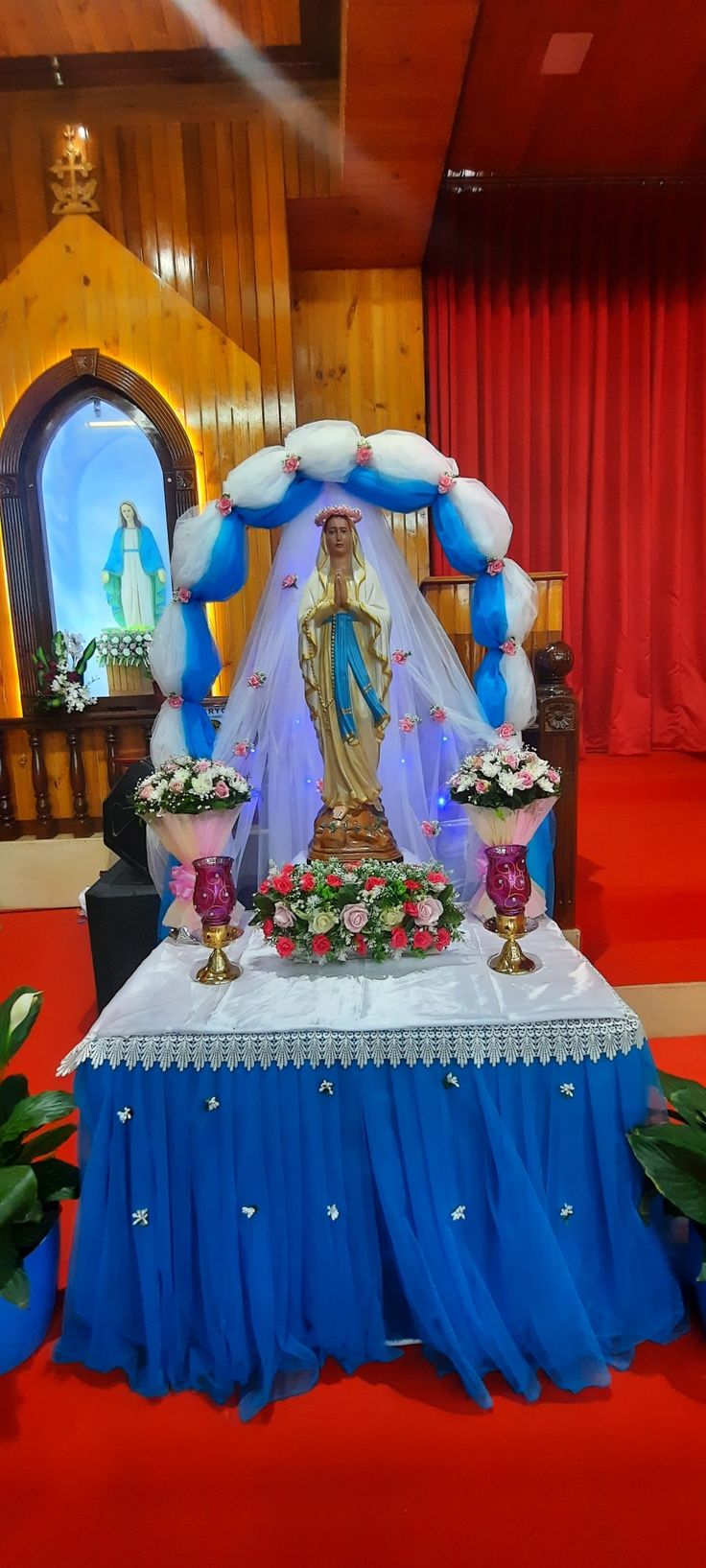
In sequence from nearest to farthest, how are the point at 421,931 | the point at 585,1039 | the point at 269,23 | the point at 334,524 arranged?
1. the point at 585,1039
2. the point at 421,931
3. the point at 334,524
4. the point at 269,23

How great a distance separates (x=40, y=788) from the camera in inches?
211

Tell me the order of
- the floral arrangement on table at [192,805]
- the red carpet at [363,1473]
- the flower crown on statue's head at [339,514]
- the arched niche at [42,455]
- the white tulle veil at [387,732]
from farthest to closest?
1. the arched niche at [42,455]
2. the white tulle veil at [387,732]
3. the flower crown on statue's head at [339,514]
4. the floral arrangement on table at [192,805]
5. the red carpet at [363,1473]

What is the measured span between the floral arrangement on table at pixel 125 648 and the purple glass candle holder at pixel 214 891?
369cm

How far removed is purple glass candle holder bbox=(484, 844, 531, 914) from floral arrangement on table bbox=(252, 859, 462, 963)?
0.56ft

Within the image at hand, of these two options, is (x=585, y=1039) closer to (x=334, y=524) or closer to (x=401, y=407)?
(x=334, y=524)

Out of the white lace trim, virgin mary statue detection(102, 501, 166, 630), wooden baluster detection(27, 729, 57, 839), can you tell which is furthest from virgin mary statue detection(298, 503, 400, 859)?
virgin mary statue detection(102, 501, 166, 630)

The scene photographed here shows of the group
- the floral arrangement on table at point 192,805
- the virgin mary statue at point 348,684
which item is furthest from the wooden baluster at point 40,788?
the virgin mary statue at point 348,684

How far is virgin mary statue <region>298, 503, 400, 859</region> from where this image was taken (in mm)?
2887

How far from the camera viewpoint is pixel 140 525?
6180 mm

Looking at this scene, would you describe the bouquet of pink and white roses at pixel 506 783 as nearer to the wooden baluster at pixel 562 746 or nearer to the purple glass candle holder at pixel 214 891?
the purple glass candle holder at pixel 214 891

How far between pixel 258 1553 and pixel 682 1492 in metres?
0.84

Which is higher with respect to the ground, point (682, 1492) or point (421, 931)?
point (421, 931)

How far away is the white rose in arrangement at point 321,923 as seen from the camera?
2447 millimetres

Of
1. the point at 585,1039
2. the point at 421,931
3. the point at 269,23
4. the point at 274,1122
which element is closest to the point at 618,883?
the point at 421,931
